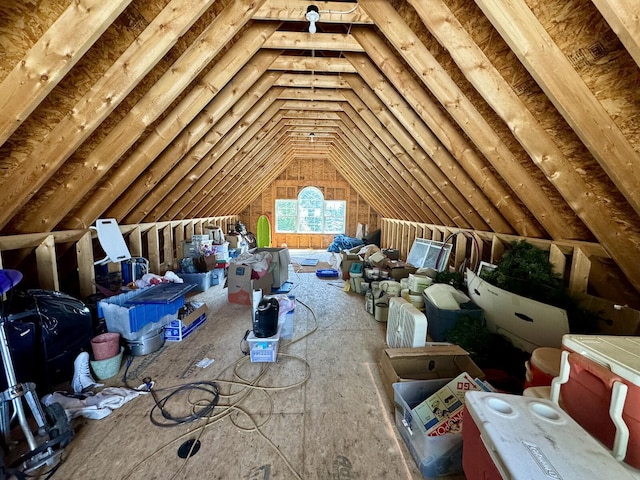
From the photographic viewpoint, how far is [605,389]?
0.86m

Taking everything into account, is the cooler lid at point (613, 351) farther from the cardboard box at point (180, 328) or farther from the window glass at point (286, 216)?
the window glass at point (286, 216)

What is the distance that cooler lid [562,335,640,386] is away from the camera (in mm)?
798

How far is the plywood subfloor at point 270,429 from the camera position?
1341 mm

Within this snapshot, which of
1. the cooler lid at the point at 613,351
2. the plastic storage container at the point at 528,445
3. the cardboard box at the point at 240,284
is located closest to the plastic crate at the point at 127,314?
the cardboard box at the point at 240,284

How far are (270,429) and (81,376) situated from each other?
1.50 m

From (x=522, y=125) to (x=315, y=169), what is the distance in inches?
325

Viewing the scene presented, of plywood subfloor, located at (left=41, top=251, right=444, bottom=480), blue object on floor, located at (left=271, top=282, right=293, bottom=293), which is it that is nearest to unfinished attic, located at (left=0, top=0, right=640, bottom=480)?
plywood subfloor, located at (left=41, top=251, right=444, bottom=480)

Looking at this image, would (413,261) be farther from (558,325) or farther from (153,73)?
(153,73)

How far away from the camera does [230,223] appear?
8711 mm

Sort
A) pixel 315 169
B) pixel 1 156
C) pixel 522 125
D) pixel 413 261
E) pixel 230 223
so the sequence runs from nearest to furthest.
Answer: pixel 1 156 → pixel 522 125 → pixel 413 261 → pixel 230 223 → pixel 315 169

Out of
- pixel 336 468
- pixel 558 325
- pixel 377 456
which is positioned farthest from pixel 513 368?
pixel 336 468

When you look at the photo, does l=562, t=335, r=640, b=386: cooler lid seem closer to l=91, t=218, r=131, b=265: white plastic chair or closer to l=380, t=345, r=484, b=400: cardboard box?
l=380, t=345, r=484, b=400: cardboard box

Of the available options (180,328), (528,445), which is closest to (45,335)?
(180,328)

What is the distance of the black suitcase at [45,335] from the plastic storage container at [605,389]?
2.92m
